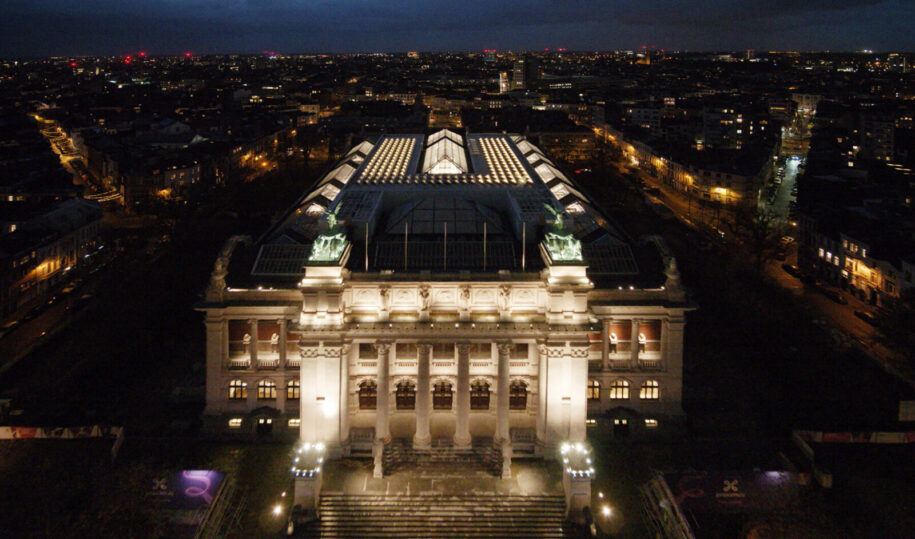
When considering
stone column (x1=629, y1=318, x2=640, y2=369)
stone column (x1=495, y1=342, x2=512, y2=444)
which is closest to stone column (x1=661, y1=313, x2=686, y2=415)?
stone column (x1=629, y1=318, x2=640, y2=369)

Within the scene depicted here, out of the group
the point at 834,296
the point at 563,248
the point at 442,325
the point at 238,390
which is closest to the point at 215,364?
the point at 238,390

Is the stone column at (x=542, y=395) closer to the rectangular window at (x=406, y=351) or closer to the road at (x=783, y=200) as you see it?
the rectangular window at (x=406, y=351)

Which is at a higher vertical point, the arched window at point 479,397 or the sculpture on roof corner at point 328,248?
the sculpture on roof corner at point 328,248

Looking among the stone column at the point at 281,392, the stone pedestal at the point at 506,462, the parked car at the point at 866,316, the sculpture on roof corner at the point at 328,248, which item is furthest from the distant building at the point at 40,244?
the parked car at the point at 866,316

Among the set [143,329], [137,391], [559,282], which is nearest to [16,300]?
[143,329]

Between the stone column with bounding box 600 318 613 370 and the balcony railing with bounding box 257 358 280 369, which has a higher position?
the stone column with bounding box 600 318 613 370

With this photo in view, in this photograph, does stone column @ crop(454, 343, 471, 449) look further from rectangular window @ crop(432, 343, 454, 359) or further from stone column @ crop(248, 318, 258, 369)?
stone column @ crop(248, 318, 258, 369)

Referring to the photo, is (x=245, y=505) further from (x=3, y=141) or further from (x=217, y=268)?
(x=3, y=141)
